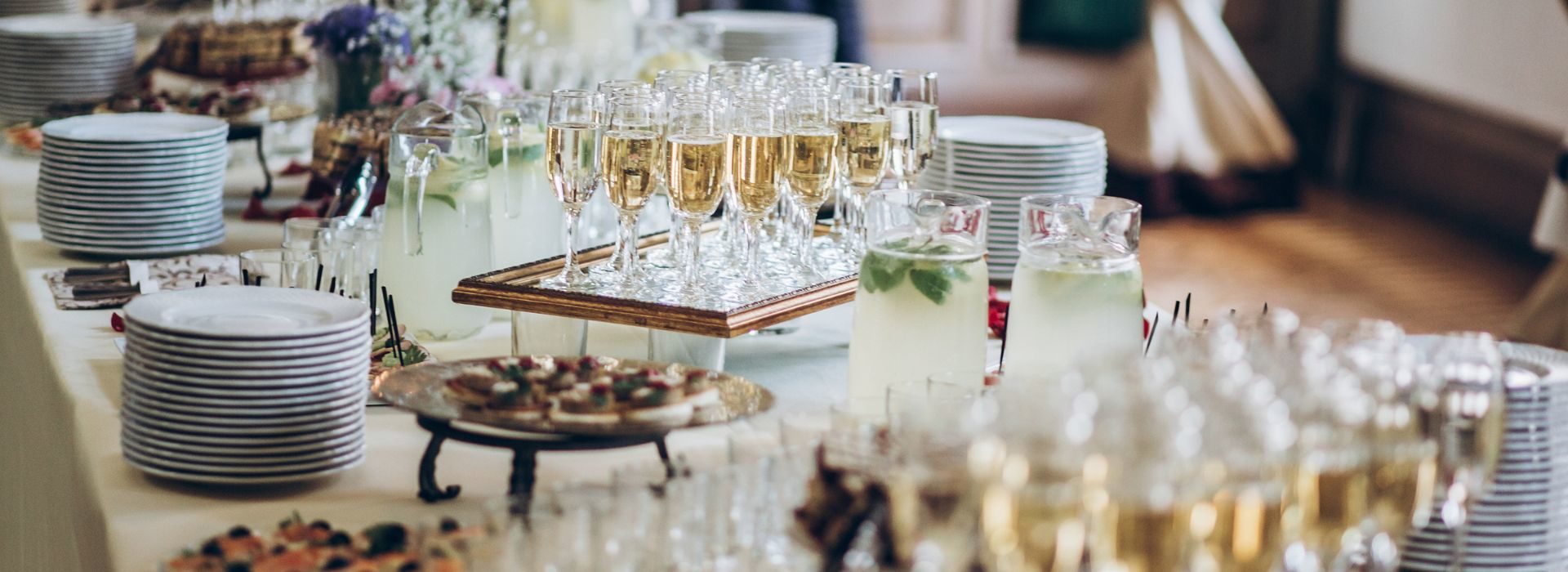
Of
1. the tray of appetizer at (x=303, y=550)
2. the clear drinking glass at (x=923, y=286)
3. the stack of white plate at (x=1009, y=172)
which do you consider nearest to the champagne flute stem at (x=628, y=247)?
the clear drinking glass at (x=923, y=286)

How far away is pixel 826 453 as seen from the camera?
3.59ft

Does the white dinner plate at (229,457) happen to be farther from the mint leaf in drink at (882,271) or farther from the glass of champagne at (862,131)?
the glass of champagne at (862,131)

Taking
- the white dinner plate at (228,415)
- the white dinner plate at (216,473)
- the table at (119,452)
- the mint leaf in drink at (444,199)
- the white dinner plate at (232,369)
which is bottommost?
the table at (119,452)

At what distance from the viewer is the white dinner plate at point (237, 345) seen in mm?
1341

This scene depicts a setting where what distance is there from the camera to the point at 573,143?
1.67 m

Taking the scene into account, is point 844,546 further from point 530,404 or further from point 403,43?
point 403,43

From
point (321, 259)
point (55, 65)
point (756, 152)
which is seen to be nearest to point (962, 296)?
point (756, 152)

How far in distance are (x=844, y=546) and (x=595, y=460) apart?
0.53m

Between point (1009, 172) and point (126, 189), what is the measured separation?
122 centimetres

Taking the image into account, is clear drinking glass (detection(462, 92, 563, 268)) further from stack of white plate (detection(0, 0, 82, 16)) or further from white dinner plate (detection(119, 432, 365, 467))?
stack of white plate (detection(0, 0, 82, 16))

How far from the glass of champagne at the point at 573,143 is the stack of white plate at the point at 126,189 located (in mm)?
818

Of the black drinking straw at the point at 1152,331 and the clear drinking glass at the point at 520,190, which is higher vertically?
the clear drinking glass at the point at 520,190

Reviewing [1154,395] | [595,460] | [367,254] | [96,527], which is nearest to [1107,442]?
[1154,395]

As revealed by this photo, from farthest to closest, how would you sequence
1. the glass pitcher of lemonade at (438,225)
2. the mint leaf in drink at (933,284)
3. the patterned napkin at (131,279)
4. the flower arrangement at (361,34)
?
the flower arrangement at (361,34) → the patterned napkin at (131,279) → the glass pitcher of lemonade at (438,225) → the mint leaf in drink at (933,284)
